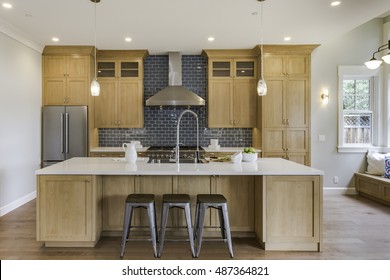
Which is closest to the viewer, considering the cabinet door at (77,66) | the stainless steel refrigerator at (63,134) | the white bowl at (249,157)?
the white bowl at (249,157)

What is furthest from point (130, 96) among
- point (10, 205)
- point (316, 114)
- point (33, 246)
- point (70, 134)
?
point (316, 114)

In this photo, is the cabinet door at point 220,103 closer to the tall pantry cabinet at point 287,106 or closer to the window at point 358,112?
the tall pantry cabinet at point 287,106

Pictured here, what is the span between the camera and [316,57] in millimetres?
5629

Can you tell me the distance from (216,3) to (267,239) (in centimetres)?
279

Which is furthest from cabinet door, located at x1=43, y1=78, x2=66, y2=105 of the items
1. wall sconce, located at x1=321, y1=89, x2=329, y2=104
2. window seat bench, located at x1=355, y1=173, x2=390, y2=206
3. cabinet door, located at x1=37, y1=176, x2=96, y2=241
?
window seat bench, located at x1=355, y1=173, x2=390, y2=206

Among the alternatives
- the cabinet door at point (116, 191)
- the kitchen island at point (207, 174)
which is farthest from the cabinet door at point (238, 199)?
the cabinet door at point (116, 191)

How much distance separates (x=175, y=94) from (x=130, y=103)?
925 millimetres

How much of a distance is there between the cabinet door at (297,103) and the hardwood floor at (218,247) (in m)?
2.00

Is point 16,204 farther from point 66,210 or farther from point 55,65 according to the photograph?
point 55,65

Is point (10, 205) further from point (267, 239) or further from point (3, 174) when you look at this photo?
point (267, 239)

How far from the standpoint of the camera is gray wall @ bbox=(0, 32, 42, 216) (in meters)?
4.27

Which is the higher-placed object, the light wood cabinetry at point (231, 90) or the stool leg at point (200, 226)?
the light wood cabinetry at point (231, 90)

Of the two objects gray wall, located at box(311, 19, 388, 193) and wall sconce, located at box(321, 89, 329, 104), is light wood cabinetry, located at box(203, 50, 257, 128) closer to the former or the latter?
gray wall, located at box(311, 19, 388, 193)

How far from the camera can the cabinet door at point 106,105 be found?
18.3 feet
